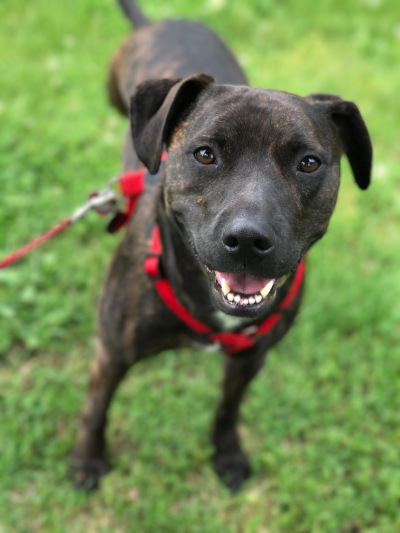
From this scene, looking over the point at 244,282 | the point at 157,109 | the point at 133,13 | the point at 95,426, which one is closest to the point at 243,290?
the point at 244,282

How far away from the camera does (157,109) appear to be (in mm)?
2303

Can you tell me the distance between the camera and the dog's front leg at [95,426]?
2.84 m

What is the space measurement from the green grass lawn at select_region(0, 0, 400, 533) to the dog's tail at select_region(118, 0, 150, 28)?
0.99 metres

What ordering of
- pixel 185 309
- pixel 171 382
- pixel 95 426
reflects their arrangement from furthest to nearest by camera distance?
pixel 171 382
pixel 95 426
pixel 185 309

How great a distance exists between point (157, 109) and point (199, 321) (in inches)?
33.6

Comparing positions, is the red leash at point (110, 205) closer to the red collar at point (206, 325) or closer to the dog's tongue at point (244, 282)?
the red collar at point (206, 325)

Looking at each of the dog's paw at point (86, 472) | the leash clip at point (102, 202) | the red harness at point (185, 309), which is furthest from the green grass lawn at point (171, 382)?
the leash clip at point (102, 202)

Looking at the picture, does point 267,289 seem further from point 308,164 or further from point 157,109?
point 157,109

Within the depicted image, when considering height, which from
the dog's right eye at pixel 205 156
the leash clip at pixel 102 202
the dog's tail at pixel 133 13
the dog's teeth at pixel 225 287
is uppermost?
the dog's right eye at pixel 205 156

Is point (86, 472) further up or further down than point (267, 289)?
further down

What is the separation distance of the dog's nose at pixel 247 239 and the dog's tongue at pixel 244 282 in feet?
0.61

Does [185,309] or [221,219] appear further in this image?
[185,309]

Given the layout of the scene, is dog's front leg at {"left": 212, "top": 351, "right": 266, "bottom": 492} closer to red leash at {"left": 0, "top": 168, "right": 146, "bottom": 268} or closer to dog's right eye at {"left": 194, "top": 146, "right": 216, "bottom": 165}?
red leash at {"left": 0, "top": 168, "right": 146, "bottom": 268}

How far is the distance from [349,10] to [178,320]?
576 centimetres
